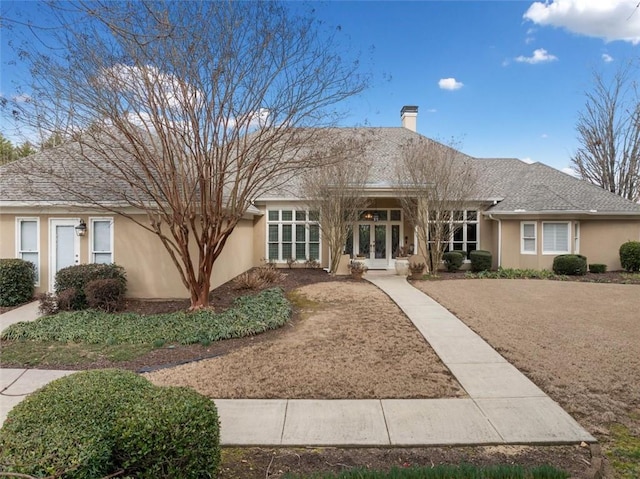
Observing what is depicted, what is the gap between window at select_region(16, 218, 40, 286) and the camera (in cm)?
1212

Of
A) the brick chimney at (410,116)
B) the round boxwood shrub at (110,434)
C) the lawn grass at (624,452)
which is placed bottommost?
the lawn grass at (624,452)

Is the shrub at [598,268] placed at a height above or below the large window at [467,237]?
below

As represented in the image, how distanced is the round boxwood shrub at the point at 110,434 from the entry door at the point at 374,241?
16313 millimetres

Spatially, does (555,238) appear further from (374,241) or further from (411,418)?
(411,418)

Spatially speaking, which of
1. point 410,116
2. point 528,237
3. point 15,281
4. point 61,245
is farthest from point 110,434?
point 410,116

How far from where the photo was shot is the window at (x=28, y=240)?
1212cm

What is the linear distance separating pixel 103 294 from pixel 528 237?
1692 centimetres

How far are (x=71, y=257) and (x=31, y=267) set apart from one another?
109 cm

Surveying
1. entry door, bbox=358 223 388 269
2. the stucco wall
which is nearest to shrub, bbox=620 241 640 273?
entry door, bbox=358 223 388 269

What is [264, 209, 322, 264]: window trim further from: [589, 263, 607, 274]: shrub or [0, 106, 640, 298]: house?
[589, 263, 607, 274]: shrub

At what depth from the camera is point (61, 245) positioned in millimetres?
12117

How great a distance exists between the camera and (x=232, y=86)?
895 centimetres

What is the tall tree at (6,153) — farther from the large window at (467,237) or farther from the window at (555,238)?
the window at (555,238)

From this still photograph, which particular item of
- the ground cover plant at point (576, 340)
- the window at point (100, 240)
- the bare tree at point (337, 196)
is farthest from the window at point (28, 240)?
the ground cover plant at point (576, 340)
